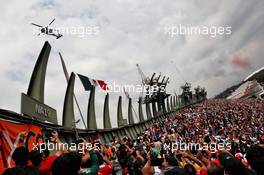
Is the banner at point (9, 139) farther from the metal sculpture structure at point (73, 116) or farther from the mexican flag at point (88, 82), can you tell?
the mexican flag at point (88, 82)

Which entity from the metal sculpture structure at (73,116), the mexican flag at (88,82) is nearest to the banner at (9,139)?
the metal sculpture structure at (73,116)

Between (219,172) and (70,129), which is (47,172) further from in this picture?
(70,129)

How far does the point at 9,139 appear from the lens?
7293 mm

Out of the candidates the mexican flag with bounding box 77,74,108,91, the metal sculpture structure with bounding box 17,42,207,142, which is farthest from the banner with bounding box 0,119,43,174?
the mexican flag with bounding box 77,74,108,91

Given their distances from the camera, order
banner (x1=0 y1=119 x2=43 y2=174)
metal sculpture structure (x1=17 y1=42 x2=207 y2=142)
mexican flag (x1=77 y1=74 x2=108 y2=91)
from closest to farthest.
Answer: banner (x1=0 y1=119 x2=43 y2=174) < metal sculpture structure (x1=17 y1=42 x2=207 y2=142) < mexican flag (x1=77 y1=74 x2=108 y2=91)

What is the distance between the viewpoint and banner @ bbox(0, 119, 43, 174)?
6809mm

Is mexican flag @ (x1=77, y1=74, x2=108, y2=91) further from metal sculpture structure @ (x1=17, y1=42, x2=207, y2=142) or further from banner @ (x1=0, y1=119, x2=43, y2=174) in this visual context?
banner @ (x1=0, y1=119, x2=43, y2=174)

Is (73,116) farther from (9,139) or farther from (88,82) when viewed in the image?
(9,139)

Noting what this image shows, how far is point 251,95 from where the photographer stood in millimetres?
137500

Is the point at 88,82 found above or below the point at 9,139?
above

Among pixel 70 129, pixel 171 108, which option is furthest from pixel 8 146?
pixel 171 108

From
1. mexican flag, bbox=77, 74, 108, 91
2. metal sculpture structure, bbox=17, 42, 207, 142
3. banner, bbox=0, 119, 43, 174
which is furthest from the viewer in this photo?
mexican flag, bbox=77, 74, 108, 91

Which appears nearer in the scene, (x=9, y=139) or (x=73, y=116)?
(x=9, y=139)

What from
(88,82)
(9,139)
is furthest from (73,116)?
(9,139)
